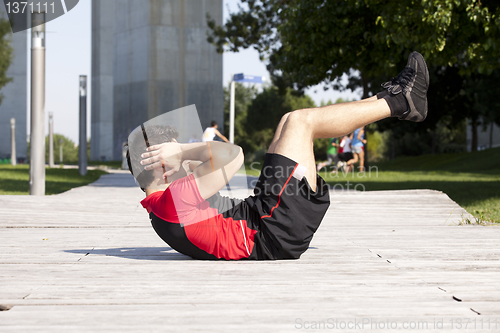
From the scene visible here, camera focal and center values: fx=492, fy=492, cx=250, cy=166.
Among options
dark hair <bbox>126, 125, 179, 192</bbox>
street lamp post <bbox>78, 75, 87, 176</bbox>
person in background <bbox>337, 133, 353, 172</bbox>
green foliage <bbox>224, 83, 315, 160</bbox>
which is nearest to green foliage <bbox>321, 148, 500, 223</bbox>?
person in background <bbox>337, 133, 353, 172</bbox>

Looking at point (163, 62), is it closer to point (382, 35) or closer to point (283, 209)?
point (382, 35)

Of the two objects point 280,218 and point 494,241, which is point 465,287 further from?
point 494,241

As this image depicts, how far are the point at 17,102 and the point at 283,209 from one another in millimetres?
43902

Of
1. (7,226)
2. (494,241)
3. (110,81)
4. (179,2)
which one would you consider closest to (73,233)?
(7,226)

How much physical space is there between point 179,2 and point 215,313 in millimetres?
35905

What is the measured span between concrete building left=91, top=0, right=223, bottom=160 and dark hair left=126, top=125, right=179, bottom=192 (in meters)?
32.4

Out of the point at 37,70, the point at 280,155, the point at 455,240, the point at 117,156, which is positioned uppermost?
the point at 37,70

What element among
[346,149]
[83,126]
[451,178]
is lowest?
[451,178]

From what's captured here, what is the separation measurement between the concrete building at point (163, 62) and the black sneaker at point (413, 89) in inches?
1261

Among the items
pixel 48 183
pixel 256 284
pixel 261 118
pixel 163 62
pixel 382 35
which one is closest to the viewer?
pixel 256 284

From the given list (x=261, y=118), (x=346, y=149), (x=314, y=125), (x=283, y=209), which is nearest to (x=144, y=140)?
(x=283, y=209)

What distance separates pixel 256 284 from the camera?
8.07 feet

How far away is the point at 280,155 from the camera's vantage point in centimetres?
302

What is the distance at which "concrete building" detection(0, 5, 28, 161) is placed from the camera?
4103 centimetres
